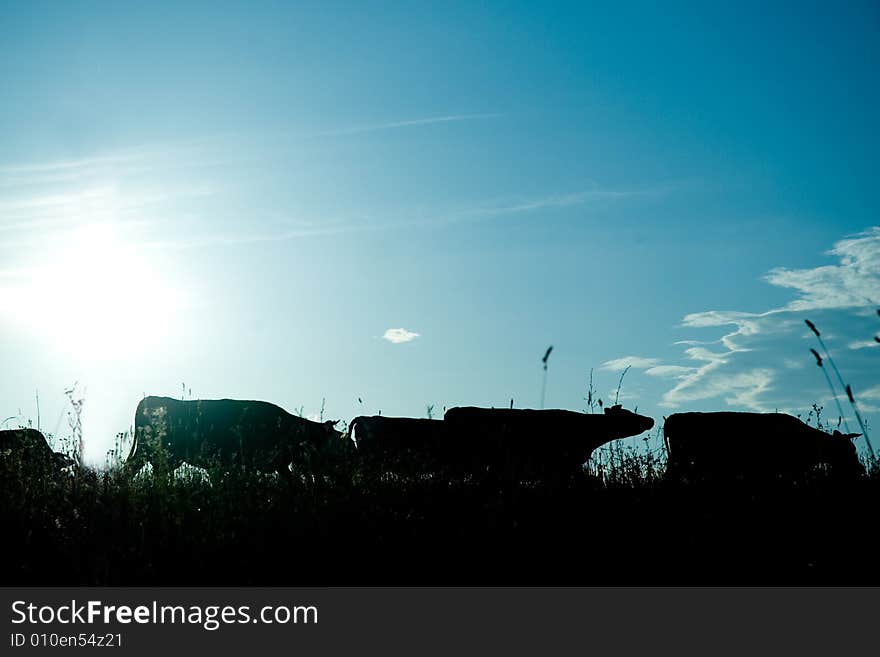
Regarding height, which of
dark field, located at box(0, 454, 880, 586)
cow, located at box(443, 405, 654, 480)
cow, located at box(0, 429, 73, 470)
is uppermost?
cow, located at box(443, 405, 654, 480)

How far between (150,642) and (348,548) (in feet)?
5.01

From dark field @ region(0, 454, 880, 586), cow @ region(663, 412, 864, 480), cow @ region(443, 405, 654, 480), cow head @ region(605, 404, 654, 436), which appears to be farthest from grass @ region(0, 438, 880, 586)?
cow head @ region(605, 404, 654, 436)

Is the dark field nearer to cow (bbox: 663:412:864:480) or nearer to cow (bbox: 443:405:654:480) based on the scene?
cow (bbox: 663:412:864:480)

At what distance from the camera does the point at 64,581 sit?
4.39 m

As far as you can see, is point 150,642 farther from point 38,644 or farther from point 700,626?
point 700,626

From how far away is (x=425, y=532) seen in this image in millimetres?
5102

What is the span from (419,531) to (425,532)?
0.15 feet

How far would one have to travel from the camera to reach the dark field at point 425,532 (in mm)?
4391

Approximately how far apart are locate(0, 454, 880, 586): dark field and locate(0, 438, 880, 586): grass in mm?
14

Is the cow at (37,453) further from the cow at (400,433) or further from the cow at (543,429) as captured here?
the cow at (543,429)

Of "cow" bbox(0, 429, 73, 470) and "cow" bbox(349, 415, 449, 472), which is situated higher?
"cow" bbox(349, 415, 449, 472)

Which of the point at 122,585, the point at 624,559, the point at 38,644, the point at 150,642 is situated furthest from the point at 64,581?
the point at 624,559

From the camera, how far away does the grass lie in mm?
4395

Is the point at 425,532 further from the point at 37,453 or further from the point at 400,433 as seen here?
the point at 400,433
